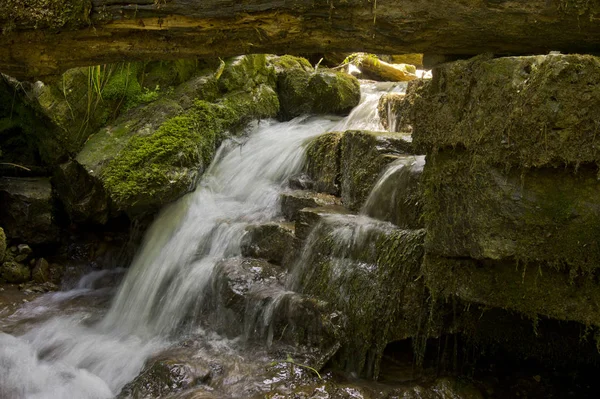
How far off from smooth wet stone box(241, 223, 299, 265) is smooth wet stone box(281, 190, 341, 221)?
12.7 inches

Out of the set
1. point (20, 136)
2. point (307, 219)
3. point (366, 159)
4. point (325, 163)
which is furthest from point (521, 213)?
point (20, 136)

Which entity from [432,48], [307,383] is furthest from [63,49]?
[307,383]

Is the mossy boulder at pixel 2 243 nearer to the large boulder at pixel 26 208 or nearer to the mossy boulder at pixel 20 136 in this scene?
the large boulder at pixel 26 208

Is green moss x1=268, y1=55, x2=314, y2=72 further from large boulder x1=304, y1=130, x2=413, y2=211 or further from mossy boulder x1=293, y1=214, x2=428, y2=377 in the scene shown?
mossy boulder x1=293, y1=214, x2=428, y2=377

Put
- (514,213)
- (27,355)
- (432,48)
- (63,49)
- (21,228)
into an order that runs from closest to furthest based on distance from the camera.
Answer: (514,213), (432,48), (63,49), (27,355), (21,228)

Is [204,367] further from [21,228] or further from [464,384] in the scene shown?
[21,228]

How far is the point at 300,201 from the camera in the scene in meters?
5.88

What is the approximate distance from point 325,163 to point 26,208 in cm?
412

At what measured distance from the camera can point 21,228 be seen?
698cm

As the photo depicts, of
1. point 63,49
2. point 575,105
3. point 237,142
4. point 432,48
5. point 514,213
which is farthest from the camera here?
point 237,142

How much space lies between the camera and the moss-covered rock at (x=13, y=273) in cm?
675

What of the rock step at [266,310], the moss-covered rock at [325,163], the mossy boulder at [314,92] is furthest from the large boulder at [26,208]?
the mossy boulder at [314,92]

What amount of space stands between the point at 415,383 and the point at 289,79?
20.9 ft

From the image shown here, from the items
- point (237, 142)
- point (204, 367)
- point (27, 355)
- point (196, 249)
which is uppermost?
point (237, 142)
